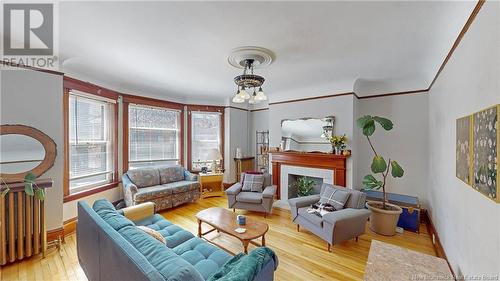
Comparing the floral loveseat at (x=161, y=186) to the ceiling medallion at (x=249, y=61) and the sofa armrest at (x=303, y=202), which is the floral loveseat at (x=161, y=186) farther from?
the ceiling medallion at (x=249, y=61)

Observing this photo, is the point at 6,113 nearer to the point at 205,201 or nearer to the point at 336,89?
the point at 205,201

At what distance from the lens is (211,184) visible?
5.20 m

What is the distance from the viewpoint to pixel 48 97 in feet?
8.72

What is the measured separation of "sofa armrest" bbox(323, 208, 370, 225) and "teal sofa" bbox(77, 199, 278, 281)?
1427mm

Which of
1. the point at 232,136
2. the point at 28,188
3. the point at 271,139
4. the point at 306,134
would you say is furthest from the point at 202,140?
the point at 28,188

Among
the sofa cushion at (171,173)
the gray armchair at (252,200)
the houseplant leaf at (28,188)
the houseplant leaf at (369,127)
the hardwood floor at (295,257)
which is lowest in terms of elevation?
the hardwood floor at (295,257)

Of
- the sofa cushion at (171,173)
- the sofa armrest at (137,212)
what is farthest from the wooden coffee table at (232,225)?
the sofa cushion at (171,173)

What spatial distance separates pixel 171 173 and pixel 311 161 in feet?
10.1

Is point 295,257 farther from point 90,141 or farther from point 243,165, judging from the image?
point 90,141

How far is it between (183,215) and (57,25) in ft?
10.6

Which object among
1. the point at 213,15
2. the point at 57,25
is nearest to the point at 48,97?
the point at 57,25

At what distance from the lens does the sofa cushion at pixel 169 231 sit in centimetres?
216

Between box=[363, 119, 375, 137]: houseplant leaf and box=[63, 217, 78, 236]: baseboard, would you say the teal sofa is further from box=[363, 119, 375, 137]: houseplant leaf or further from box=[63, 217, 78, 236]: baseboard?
box=[363, 119, 375, 137]: houseplant leaf

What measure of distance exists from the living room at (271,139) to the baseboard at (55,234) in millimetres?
18
